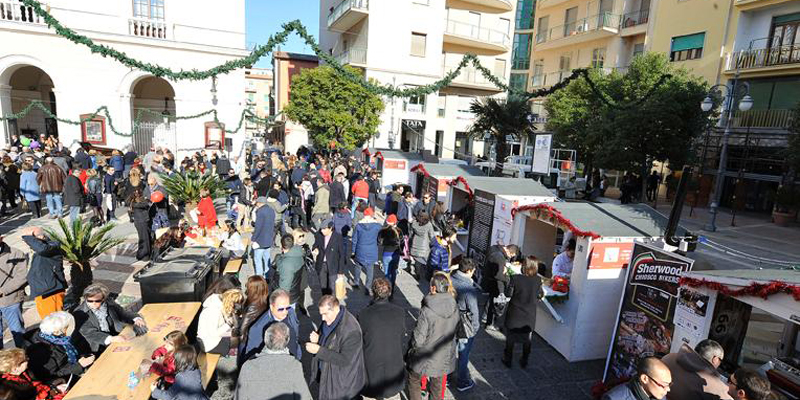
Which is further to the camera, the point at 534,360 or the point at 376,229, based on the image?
the point at 376,229

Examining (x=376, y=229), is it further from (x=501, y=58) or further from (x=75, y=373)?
(x=501, y=58)

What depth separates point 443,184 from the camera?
41.0ft

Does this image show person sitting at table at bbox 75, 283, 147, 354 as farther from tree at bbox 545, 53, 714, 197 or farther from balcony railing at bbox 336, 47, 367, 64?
balcony railing at bbox 336, 47, 367, 64

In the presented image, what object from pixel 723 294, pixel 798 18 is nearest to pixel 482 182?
pixel 723 294

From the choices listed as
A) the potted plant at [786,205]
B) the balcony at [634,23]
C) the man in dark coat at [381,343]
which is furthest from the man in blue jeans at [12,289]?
the balcony at [634,23]

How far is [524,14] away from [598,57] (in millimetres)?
10587

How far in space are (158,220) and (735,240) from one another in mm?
17766

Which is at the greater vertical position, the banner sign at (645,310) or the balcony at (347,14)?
the balcony at (347,14)

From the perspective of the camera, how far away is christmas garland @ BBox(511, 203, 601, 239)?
20.3 feet

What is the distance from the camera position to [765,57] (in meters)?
20.0

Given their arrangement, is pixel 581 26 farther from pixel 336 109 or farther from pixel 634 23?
pixel 336 109

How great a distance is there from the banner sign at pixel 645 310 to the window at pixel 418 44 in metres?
26.4

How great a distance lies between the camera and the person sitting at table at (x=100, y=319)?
175 inches

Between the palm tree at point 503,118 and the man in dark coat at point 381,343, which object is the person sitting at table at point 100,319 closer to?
the man in dark coat at point 381,343
